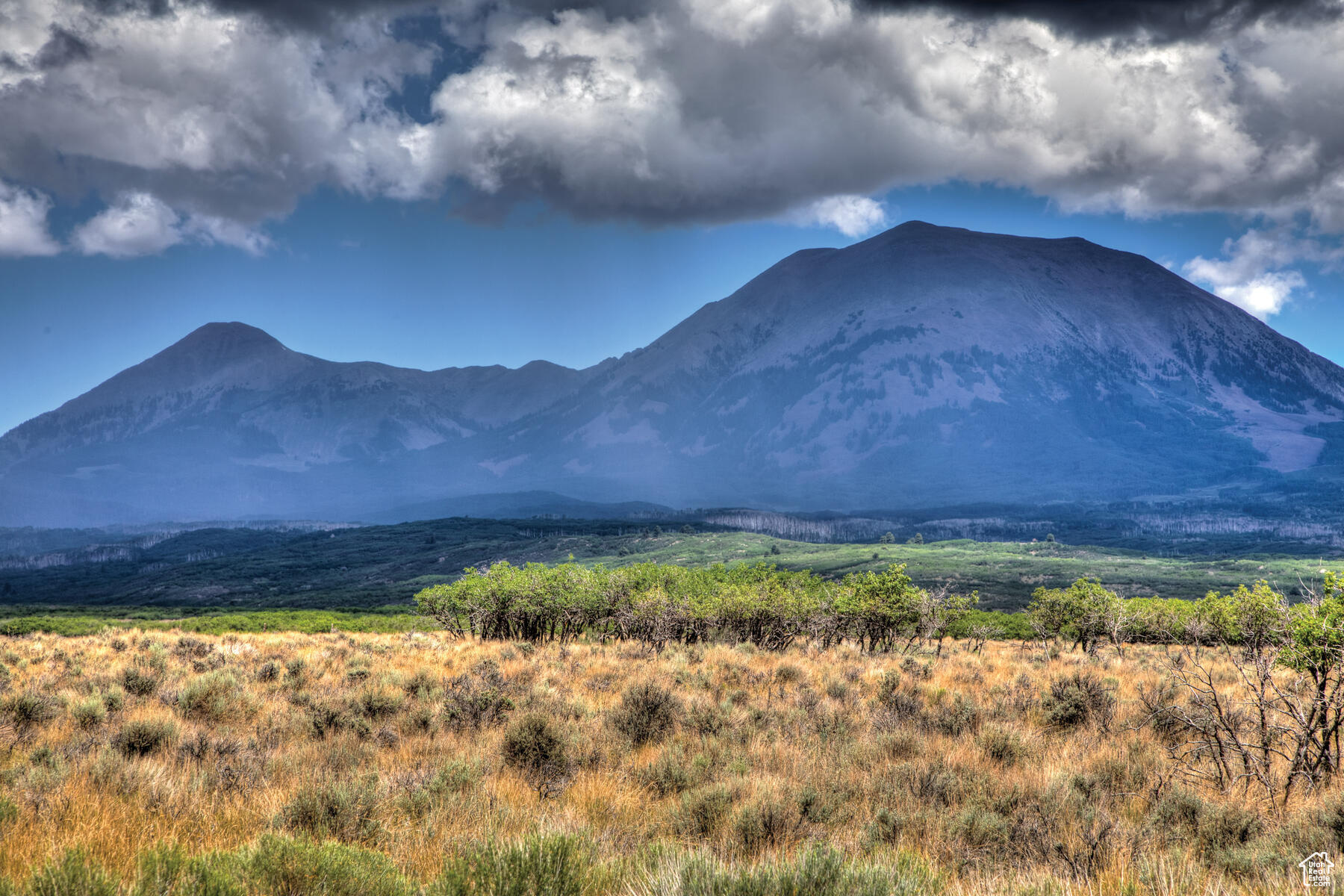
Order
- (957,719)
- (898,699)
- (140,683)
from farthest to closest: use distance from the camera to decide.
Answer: (140,683), (898,699), (957,719)

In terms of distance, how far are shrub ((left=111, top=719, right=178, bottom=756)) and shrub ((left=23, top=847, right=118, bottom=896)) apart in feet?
20.5

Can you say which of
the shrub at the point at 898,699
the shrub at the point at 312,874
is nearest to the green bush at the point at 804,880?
the shrub at the point at 312,874

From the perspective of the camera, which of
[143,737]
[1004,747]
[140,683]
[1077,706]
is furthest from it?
[140,683]

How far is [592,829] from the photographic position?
679cm

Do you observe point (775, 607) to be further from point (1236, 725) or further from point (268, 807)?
point (268, 807)

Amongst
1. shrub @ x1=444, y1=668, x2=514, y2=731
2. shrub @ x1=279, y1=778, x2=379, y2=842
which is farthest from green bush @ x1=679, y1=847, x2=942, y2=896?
shrub @ x1=444, y1=668, x2=514, y2=731

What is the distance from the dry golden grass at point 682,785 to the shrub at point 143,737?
0.52 ft

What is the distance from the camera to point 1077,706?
13.1 meters

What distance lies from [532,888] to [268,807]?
392cm

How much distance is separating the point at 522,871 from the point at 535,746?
207 inches

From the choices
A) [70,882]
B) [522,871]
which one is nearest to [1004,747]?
[522,871]

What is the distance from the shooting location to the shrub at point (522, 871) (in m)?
4.57

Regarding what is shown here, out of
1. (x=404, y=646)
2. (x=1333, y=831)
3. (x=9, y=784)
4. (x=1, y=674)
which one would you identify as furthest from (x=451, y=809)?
(x=404, y=646)

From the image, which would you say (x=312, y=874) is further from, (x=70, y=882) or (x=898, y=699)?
(x=898, y=699)
